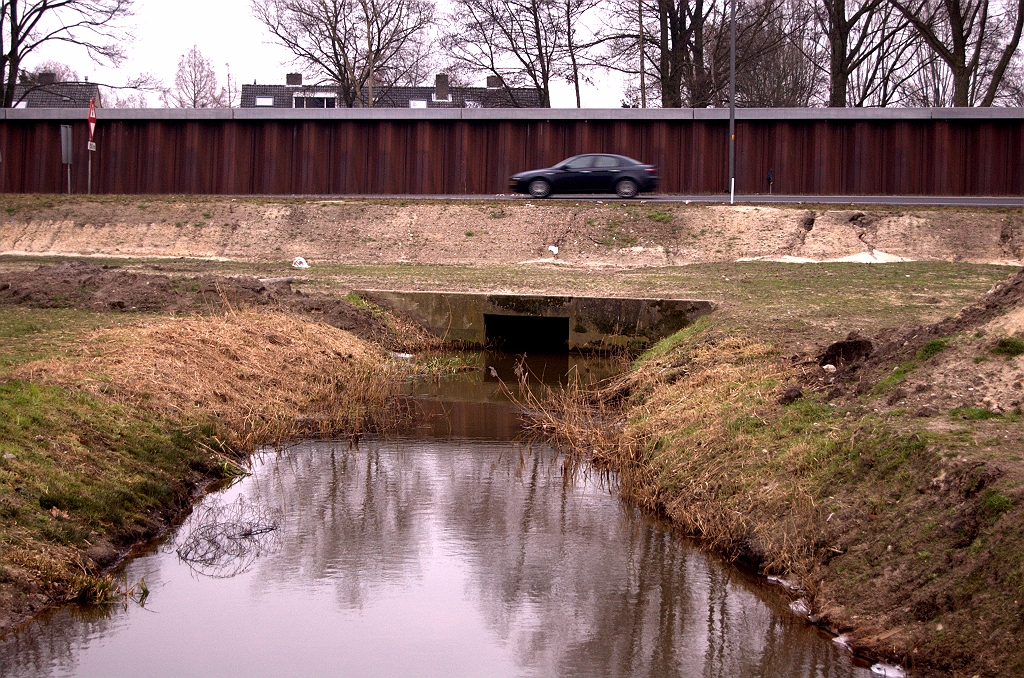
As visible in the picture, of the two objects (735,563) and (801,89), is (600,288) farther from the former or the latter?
(801,89)

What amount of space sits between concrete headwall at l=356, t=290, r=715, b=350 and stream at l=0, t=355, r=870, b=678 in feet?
21.7

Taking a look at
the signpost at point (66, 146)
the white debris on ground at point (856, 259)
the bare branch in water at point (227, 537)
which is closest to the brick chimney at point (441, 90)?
the signpost at point (66, 146)

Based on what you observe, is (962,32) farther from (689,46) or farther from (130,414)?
(130,414)

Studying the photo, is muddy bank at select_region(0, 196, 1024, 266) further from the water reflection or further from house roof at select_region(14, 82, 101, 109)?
house roof at select_region(14, 82, 101, 109)

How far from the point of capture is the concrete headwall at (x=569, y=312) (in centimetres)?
1570

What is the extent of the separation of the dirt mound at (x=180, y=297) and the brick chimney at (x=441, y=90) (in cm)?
4769

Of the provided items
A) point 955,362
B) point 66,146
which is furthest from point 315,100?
point 955,362

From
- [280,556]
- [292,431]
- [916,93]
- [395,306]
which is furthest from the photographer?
[916,93]

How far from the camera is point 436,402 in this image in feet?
41.9

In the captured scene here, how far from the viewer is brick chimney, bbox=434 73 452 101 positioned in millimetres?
62094

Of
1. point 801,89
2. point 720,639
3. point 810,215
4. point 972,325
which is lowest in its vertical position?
point 720,639

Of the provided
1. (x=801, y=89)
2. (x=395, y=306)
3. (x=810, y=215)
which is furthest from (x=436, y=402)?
(x=801, y=89)

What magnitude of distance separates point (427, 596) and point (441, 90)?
5870 centimetres

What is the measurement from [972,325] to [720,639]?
4240mm
